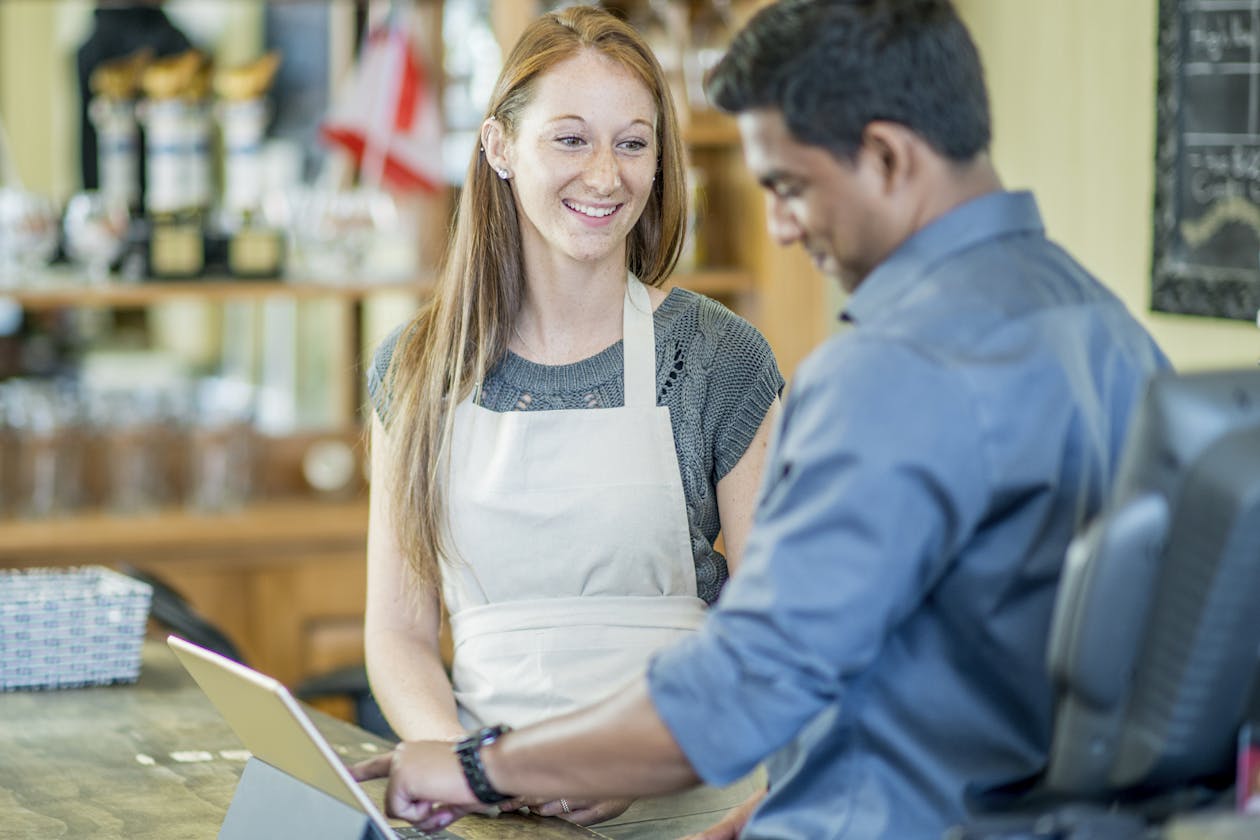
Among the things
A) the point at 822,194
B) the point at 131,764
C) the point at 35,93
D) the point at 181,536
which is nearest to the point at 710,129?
the point at 181,536

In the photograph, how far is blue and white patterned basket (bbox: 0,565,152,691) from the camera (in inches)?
88.5

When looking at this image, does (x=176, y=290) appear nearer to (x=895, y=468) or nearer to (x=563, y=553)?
(x=563, y=553)

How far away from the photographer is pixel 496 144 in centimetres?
199

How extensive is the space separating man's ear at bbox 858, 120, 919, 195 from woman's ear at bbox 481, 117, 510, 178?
35.8 inches

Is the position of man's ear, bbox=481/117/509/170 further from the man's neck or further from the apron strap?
the man's neck

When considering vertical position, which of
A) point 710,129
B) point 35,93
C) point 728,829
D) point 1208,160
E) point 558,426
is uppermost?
point 35,93

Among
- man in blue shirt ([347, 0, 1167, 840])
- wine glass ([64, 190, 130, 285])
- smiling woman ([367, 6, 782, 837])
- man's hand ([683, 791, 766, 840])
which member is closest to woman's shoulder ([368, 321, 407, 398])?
smiling woman ([367, 6, 782, 837])

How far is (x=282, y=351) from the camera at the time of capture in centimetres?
434

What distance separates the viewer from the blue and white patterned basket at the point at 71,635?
225 centimetres

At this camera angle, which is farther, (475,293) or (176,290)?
(176,290)

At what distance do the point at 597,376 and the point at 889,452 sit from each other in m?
0.95

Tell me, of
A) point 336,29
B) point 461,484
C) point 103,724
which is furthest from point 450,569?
point 336,29

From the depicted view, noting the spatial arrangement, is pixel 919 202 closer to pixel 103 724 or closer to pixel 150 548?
pixel 103 724

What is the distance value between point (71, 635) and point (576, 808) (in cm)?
92
